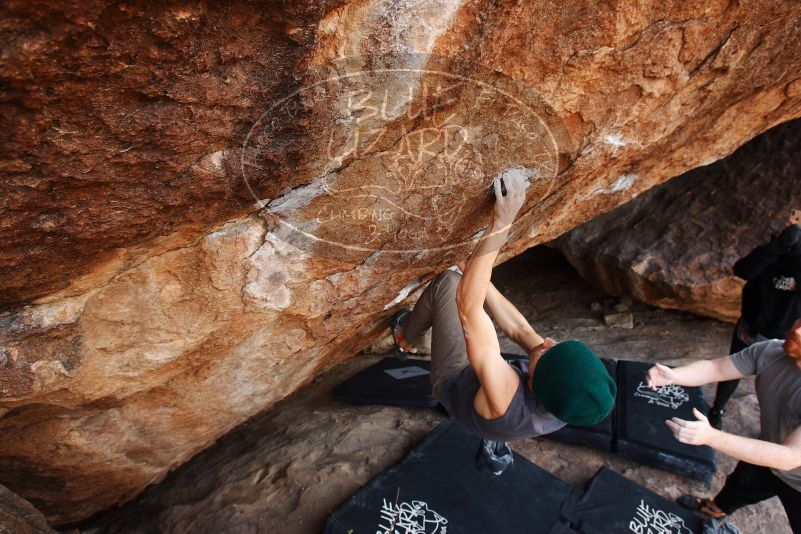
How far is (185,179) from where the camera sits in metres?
1.39

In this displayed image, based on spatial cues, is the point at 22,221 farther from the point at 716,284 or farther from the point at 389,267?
the point at 716,284

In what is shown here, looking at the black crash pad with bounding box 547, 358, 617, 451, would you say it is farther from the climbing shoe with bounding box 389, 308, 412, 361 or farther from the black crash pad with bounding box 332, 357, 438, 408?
the climbing shoe with bounding box 389, 308, 412, 361

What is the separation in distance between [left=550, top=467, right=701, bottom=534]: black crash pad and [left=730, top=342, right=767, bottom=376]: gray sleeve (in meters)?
0.83

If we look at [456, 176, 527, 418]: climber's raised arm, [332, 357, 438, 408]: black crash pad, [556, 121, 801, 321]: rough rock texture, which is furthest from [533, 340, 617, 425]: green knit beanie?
[556, 121, 801, 321]: rough rock texture

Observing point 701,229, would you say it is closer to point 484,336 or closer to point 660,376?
point 660,376

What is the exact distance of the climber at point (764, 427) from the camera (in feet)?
5.61

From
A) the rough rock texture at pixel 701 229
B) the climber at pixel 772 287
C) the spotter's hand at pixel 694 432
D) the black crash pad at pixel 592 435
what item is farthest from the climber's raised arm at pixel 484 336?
the rough rock texture at pixel 701 229

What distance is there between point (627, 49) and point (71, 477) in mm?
3112

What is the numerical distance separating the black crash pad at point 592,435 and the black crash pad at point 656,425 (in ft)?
0.16

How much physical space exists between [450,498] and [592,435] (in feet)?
3.12

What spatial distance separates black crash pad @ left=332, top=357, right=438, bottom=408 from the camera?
3197mm

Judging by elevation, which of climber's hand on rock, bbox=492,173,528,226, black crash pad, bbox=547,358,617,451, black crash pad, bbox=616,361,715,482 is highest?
climber's hand on rock, bbox=492,173,528,226

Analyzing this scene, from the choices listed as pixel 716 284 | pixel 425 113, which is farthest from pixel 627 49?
pixel 716 284

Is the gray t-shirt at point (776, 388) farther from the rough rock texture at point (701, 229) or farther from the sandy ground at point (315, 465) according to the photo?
the rough rock texture at point (701, 229)
